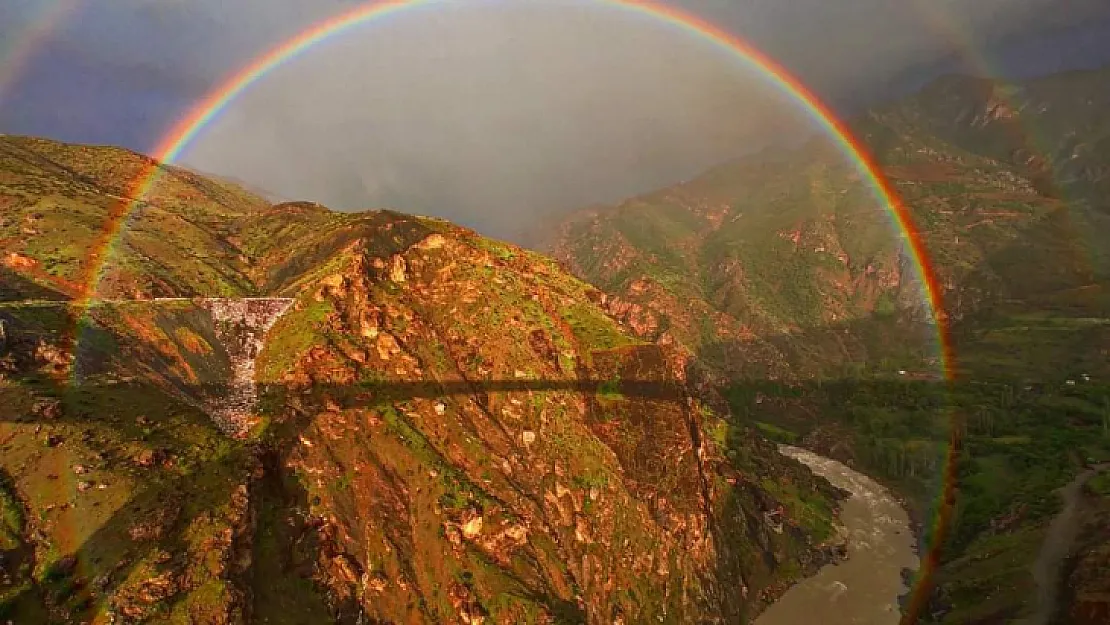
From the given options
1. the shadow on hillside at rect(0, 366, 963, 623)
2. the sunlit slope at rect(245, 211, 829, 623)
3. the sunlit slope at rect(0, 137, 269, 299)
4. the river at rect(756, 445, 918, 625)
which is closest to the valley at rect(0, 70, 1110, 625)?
the shadow on hillside at rect(0, 366, 963, 623)

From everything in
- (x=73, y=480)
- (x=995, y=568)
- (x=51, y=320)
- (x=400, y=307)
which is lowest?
(x=995, y=568)

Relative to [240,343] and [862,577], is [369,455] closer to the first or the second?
[240,343]

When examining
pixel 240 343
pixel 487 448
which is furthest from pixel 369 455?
pixel 240 343

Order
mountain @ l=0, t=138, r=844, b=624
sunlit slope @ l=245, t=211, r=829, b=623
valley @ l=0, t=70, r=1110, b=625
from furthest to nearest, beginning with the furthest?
sunlit slope @ l=245, t=211, r=829, b=623 → valley @ l=0, t=70, r=1110, b=625 → mountain @ l=0, t=138, r=844, b=624

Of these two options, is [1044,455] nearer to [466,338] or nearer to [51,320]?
[466,338]

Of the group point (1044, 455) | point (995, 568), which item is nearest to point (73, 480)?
point (995, 568)

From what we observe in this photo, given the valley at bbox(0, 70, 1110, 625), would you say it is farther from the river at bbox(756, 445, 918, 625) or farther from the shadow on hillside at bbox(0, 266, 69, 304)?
the river at bbox(756, 445, 918, 625)
